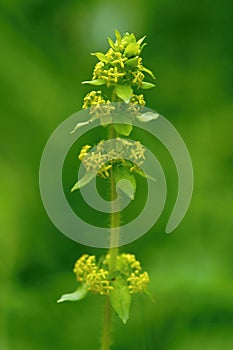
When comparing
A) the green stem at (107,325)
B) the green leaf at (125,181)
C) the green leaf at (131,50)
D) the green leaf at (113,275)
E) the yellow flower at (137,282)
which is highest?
the green leaf at (131,50)

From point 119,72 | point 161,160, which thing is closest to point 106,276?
point 119,72

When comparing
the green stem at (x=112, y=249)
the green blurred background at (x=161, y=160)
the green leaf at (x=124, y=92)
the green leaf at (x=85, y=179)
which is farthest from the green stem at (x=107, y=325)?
the green blurred background at (x=161, y=160)

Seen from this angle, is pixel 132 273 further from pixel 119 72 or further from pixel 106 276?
pixel 119 72

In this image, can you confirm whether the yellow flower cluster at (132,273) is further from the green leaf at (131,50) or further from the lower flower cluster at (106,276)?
the green leaf at (131,50)

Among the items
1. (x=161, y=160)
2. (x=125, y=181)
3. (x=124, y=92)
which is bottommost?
(x=125, y=181)

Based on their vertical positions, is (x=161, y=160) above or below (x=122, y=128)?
above

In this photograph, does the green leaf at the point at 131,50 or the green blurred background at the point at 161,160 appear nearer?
the green leaf at the point at 131,50

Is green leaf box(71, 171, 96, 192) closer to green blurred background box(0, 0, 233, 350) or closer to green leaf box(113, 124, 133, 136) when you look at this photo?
green leaf box(113, 124, 133, 136)
